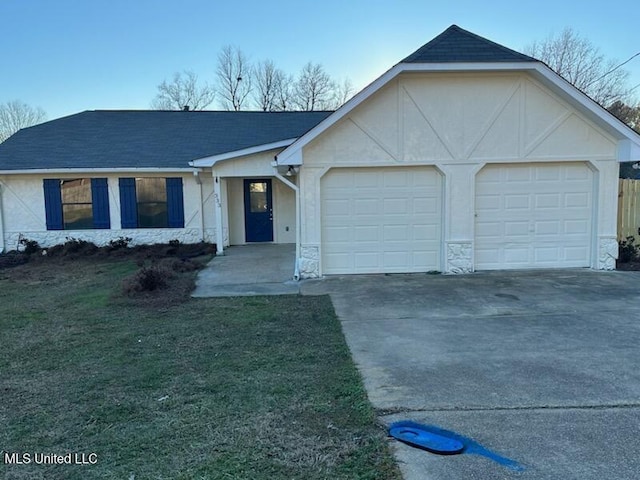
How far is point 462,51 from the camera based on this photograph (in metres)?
9.31

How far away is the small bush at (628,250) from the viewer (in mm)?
10773

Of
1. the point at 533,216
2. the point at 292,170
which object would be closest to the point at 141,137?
the point at 292,170

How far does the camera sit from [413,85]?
9.45 metres

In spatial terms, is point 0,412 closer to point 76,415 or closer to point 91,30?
point 76,415

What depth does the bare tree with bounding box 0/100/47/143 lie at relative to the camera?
32156mm

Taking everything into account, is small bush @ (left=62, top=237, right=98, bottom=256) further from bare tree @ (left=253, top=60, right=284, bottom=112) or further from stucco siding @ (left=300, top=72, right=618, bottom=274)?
bare tree @ (left=253, top=60, right=284, bottom=112)

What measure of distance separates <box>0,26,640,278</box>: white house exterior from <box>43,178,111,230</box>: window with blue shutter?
7630 millimetres

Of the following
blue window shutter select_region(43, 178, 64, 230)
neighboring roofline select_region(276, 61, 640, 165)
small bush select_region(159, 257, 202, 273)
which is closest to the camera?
neighboring roofline select_region(276, 61, 640, 165)

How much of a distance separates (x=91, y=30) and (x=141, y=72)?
7.82 m

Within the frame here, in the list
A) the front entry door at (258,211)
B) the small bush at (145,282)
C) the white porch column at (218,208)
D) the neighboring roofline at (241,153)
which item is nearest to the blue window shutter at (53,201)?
the neighboring roofline at (241,153)

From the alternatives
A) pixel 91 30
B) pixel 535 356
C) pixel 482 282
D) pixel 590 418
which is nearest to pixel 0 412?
pixel 590 418

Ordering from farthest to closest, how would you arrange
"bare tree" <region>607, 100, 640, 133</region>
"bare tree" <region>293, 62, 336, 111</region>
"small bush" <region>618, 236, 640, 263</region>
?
"bare tree" <region>293, 62, 336, 111</region>
"bare tree" <region>607, 100, 640, 133</region>
"small bush" <region>618, 236, 640, 263</region>

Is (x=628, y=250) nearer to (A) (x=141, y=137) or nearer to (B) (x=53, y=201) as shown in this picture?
(A) (x=141, y=137)

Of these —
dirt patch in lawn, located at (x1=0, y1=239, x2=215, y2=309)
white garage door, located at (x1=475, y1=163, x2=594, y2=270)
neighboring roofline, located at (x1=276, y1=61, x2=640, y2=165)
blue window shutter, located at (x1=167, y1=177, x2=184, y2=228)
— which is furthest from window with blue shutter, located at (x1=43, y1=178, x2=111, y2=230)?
white garage door, located at (x1=475, y1=163, x2=594, y2=270)
